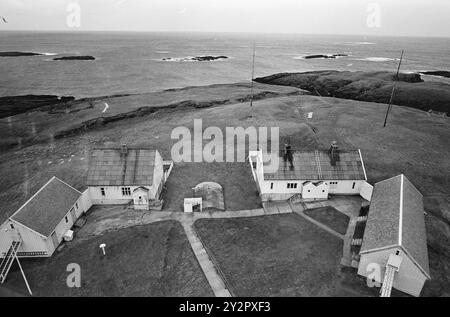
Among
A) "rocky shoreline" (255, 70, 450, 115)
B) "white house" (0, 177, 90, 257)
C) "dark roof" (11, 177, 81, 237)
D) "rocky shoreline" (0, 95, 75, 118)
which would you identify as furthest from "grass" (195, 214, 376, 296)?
"rocky shoreline" (0, 95, 75, 118)

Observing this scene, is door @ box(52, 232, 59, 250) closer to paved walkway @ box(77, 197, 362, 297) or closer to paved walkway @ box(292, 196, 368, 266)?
paved walkway @ box(77, 197, 362, 297)

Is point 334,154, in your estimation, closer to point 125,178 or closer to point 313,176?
point 313,176

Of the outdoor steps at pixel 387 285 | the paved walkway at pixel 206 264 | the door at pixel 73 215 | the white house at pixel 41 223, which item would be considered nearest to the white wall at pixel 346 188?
the outdoor steps at pixel 387 285

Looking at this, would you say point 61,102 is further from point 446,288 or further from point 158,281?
point 446,288

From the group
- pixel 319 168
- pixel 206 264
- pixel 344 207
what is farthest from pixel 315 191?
pixel 206 264

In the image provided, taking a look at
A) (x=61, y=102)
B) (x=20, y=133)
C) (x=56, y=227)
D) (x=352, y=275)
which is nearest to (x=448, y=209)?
(x=352, y=275)
